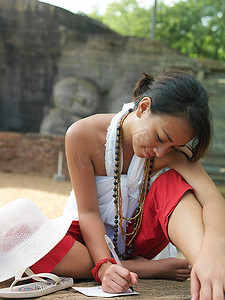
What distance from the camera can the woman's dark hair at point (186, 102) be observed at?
137cm

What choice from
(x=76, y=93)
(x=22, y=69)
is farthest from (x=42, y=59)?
(x=76, y=93)

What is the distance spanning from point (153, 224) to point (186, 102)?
505mm

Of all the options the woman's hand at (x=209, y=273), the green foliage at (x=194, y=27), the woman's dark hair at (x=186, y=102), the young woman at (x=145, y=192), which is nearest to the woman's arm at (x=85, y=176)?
the young woman at (x=145, y=192)

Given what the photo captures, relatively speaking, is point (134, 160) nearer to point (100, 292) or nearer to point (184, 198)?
point (184, 198)

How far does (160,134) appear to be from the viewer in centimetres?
138

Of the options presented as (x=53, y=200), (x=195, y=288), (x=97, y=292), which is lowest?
(x=53, y=200)

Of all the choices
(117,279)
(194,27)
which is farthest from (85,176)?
(194,27)

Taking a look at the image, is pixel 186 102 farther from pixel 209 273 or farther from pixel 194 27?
pixel 194 27

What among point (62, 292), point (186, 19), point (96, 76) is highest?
point (186, 19)

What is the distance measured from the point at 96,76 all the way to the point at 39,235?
7.97m

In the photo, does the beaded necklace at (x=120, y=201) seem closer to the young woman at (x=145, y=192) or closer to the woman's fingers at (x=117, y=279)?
the young woman at (x=145, y=192)

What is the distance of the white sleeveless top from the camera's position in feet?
5.36

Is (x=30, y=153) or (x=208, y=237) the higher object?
(x=208, y=237)

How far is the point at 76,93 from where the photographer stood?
347 inches
